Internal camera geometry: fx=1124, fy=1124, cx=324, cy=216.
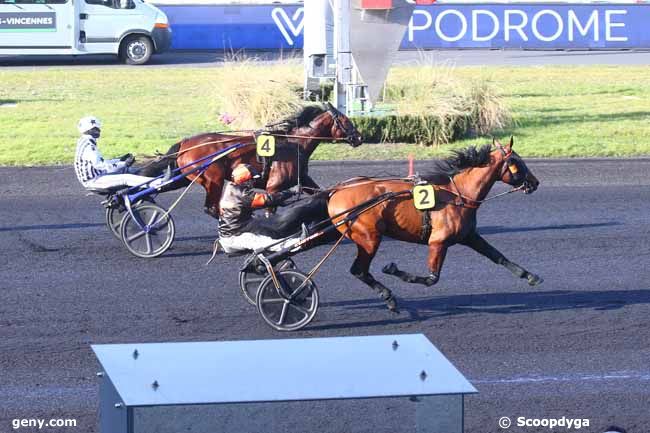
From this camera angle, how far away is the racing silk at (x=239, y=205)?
8.69m

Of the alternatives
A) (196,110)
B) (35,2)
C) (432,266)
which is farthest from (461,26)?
(432,266)

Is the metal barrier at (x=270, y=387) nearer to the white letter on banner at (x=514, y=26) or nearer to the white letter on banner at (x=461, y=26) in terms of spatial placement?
the white letter on banner at (x=461, y=26)

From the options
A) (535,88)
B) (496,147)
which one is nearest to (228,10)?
(535,88)

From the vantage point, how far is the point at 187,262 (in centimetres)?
1041

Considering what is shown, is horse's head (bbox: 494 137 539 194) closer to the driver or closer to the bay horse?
the bay horse

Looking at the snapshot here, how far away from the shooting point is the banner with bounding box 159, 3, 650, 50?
29.5 meters

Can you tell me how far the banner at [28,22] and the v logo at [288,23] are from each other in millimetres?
6200

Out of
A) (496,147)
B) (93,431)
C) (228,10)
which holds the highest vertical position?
(228,10)

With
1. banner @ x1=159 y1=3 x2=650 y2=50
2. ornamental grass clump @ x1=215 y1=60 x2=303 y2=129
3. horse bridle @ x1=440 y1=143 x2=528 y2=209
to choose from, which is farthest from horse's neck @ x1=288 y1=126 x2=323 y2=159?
banner @ x1=159 y1=3 x2=650 y2=50

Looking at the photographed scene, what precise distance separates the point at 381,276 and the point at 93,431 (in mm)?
4118

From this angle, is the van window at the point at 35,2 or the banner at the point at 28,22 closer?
the van window at the point at 35,2

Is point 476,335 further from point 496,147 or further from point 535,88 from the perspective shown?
point 535,88

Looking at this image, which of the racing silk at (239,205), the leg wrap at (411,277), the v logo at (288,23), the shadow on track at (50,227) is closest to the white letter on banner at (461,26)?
the v logo at (288,23)

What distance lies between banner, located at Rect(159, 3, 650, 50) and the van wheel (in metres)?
2.78
